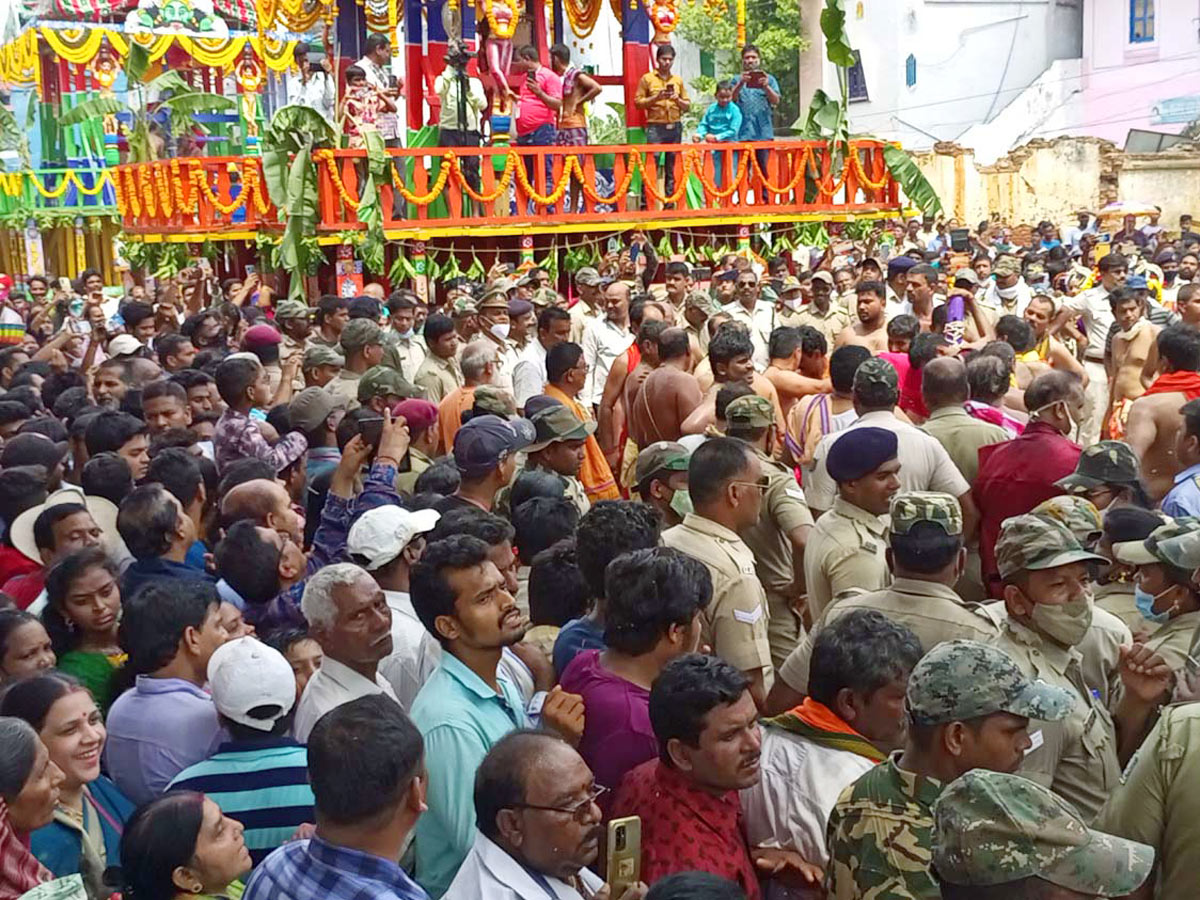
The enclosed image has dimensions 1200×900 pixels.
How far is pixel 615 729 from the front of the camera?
3.57 meters

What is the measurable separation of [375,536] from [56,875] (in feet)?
4.93

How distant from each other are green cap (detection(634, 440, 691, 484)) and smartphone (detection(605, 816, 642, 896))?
2262 mm

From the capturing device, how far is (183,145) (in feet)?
66.9

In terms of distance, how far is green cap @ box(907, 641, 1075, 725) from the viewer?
118 inches

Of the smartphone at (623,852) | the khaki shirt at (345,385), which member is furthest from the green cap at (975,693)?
the khaki shirt at (345,385)

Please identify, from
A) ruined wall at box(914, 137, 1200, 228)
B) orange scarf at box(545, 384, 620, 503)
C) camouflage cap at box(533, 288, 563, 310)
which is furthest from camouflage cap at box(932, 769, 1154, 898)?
ruined wall at box(914, 137, 1200, 228)

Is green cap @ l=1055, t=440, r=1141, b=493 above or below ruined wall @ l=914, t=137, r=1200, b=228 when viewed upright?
below

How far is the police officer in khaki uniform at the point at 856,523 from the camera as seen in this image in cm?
478

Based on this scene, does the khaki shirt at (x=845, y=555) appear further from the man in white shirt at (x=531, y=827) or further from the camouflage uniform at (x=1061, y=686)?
the man in white shirt at (x=531, y=827)

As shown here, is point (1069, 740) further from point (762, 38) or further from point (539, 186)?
point (762, 38)

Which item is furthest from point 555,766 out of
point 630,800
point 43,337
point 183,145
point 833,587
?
point 183,145

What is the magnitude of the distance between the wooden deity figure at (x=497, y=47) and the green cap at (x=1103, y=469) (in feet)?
40.3

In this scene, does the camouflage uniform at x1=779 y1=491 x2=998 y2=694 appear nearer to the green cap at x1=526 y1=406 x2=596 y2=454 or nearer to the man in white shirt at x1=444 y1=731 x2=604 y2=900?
the man in white shirt at x1=444 y1=731 x2=604 y2=900

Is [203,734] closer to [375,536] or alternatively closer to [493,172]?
[375,536]
